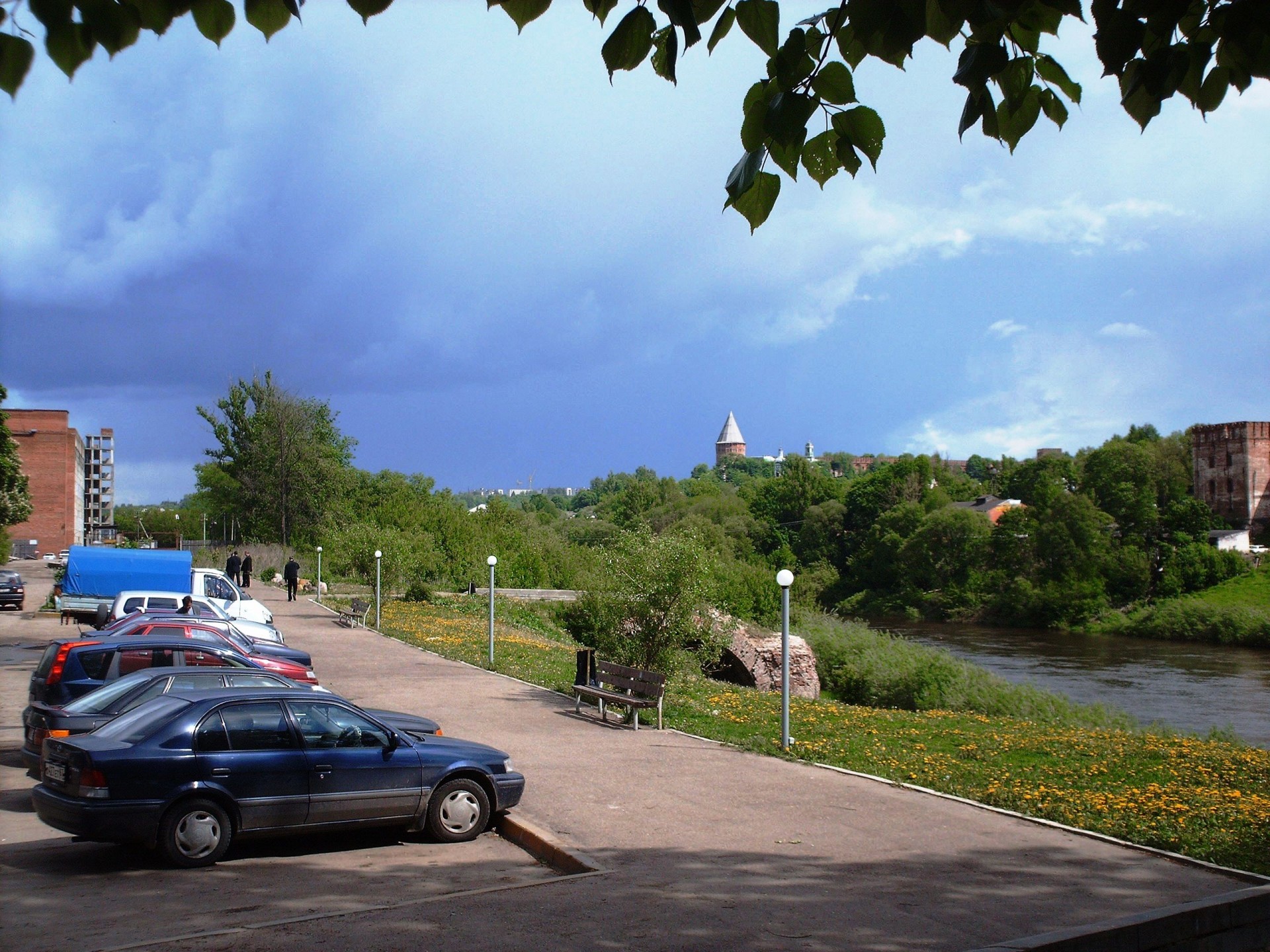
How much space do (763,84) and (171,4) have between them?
86.4 inches

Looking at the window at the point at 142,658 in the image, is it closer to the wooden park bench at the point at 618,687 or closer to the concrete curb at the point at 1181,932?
the wooden park bench at the point at 618,687

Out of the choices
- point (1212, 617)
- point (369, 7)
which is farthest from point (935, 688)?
point (1212, 617)

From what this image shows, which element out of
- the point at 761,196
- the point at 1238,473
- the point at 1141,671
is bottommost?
the point at 1141,671

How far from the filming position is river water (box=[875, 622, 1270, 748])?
29047 millimetres

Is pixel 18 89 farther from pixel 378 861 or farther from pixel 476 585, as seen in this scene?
pixel 476 585

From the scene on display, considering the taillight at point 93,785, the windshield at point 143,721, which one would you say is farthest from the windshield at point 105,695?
the taillight at point 93,785

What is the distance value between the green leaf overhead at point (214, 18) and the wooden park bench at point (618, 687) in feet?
41.7

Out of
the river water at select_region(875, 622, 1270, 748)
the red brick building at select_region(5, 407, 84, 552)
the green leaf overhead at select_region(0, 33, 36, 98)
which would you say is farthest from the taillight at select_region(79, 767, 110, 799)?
the red brick building at select_region(5, 407, 84, 552)

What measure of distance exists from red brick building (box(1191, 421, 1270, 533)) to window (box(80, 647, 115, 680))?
277 ft

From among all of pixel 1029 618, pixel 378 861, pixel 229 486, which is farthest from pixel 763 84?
pixel 229 486

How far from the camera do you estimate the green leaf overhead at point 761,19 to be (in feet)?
13.3

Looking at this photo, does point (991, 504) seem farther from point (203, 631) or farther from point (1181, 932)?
point (1181, 932)

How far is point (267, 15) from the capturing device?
371 cm

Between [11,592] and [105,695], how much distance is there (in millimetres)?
32642
